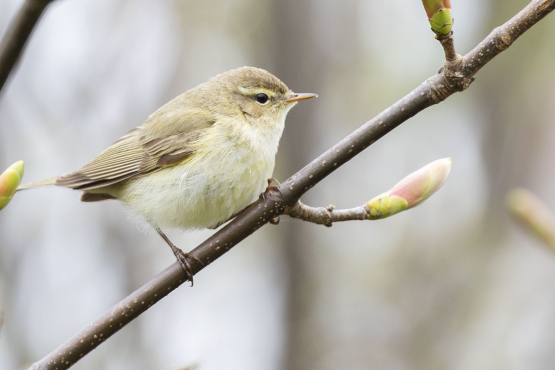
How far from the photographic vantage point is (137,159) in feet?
12.4

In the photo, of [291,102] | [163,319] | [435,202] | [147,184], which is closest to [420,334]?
[435,202]

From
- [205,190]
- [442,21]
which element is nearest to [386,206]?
[442,21]

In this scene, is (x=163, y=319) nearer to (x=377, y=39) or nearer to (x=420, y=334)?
(x=420, y=334)

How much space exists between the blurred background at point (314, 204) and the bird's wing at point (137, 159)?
244cm

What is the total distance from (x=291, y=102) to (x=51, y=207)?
12.9ft

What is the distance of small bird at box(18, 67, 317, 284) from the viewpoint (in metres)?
Result: 3.25

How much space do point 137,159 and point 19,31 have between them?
2.32 meters

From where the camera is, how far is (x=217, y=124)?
3.61 meters

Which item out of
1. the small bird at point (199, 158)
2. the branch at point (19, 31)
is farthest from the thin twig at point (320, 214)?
A: the branch at point (19, 31)

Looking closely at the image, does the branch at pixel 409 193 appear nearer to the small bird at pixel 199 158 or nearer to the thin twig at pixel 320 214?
the thin twig at pixel 320 214

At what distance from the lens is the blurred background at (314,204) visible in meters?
6.08

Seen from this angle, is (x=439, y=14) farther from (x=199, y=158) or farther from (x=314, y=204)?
(x=314, y=204)

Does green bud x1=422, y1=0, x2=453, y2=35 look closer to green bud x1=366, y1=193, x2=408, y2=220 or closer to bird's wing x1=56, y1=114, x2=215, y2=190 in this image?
green bud x1=366, y1=193, x2=408, y2=220

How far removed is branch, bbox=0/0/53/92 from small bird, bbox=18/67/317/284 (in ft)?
5.40
